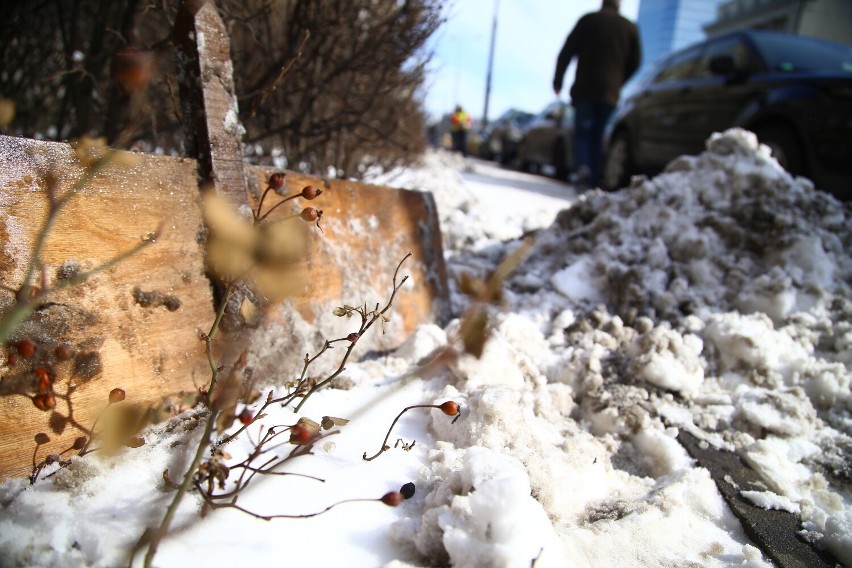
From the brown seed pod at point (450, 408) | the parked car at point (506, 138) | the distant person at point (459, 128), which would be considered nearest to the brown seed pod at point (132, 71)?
the brown seed pod at point (450, 408)

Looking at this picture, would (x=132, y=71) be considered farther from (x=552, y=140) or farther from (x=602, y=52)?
(x=552, y=140)

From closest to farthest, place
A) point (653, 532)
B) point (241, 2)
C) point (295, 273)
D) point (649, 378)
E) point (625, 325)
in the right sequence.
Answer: point (653, 532)
point (295, 273)
point (649, 378)
point (625, 325)
point (241, 2)

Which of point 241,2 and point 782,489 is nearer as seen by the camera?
point 782,489

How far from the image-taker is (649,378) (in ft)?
6.29

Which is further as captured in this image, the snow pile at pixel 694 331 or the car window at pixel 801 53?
the car window at pixel 801 53

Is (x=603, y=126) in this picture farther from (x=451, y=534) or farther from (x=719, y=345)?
(x=451, y=534)

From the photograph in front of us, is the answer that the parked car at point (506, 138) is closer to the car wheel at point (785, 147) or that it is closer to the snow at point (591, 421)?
the car wheel at point (785, 147)

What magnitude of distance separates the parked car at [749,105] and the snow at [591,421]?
1.07 meters

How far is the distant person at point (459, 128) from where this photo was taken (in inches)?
580

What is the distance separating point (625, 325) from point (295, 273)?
4.97ft

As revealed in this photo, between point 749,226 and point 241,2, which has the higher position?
point 241,2

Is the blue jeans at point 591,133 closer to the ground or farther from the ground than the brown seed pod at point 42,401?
farther from the ground

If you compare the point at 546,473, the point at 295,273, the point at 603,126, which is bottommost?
the point at 546,473

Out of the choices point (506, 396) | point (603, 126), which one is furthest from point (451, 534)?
point (603, 126)
